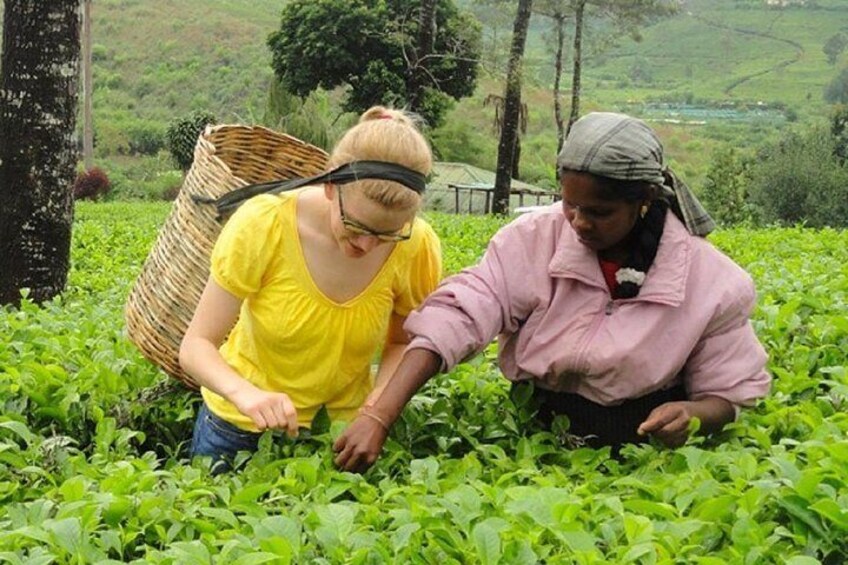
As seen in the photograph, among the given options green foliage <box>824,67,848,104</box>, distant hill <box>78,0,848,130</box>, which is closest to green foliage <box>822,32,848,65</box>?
distant hill <box>78,0,848,130</box>

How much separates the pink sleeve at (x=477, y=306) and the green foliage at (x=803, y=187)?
989 inches

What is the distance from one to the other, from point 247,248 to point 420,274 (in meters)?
0.47

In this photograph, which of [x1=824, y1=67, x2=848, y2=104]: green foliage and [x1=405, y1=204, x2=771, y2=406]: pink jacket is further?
[x1=824, y1=67, x2=848, y2=104]: green foliage

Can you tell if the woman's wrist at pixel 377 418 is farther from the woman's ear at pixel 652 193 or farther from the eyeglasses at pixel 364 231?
the woman's ear at pixel 652 193

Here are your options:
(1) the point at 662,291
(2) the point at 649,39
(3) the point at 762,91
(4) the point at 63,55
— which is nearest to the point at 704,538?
(1) the point at 662,291

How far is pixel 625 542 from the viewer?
212cm

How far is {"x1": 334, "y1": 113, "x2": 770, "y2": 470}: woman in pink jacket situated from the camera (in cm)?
277

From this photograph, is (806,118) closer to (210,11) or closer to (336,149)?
(210,11)

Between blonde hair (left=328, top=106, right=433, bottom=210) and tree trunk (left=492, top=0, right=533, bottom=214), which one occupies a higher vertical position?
blonde hair (left=328, top=106, right=433, bottom=210)

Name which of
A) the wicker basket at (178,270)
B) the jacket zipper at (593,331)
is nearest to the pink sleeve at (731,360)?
the jacket zipper at (593,331)

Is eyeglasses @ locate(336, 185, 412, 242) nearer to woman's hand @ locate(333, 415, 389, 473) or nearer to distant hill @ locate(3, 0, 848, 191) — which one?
woman's hand @ locate(333, 415, 389, 473)

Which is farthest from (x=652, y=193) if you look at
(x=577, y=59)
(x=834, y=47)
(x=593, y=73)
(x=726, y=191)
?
(x=593, y=73)

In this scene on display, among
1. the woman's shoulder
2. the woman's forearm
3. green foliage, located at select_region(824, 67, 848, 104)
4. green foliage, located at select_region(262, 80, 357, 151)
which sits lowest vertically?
green foliage, located at select_region(824, 67, 848, 104)

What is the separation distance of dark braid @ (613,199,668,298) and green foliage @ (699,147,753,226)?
2438 cm
